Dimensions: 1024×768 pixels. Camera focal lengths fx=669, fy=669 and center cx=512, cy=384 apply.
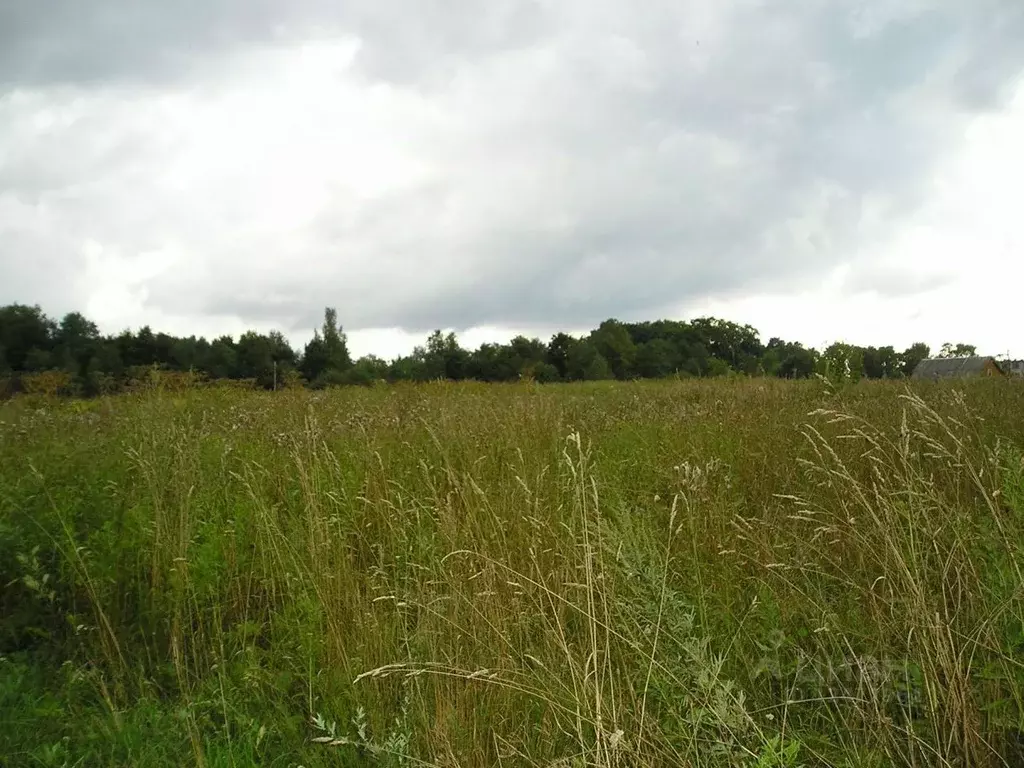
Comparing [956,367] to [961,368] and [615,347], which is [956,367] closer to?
[961,368]

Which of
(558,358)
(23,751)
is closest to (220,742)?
(23,751)

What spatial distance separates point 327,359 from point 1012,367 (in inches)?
734

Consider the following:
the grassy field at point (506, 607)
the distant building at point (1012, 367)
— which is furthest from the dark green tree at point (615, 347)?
the grassy field at point (506, 607)

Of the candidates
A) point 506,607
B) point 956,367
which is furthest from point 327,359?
point 506,607

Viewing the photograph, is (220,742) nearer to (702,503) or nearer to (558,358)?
(702,503)

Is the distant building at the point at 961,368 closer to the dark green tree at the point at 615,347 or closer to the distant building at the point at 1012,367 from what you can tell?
the distant building at the point at 1012,367

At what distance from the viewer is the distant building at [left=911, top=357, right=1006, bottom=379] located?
973 cm

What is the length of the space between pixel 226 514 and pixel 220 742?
2046 millimetres

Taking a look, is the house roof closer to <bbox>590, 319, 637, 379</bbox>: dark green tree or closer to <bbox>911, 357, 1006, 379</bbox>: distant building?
<bbox>911, 357, 1006, 379</bbox>: distant building

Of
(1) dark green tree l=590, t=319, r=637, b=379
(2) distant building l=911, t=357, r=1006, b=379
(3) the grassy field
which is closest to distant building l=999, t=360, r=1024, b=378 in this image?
(2) distant building l=911, t=357, r=1006, b=379

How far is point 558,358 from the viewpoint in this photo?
125 feet

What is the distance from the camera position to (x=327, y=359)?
2255 centimetres

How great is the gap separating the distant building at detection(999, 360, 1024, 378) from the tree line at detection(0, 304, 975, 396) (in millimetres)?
1705

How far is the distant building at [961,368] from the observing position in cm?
973
